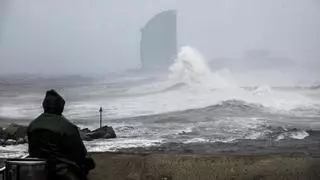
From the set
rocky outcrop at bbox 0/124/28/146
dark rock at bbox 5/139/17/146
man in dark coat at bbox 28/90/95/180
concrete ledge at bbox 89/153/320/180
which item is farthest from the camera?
dark rock at bbox 5/139/17/146

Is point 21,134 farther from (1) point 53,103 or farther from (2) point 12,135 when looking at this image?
(1) point 53,103

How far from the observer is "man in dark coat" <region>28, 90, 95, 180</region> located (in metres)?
2.01

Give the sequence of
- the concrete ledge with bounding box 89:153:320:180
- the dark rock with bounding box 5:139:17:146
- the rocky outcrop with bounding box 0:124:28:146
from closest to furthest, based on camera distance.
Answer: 1. the concrete ledge with bounding box 89:153:320:180
2. the rocky outcrop with bounding box 0:124:28:146
3. the dark rock with bounding box 5:139:17:146

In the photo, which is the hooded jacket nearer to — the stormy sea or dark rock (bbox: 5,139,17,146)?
the stormy sea

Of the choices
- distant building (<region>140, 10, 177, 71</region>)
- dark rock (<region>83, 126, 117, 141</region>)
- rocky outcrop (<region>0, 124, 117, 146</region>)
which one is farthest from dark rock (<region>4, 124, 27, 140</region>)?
distant building (<region>140, 10, 177, 71</region>)

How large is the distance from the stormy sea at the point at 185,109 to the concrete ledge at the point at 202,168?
1295 mm

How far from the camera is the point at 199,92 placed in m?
4.94

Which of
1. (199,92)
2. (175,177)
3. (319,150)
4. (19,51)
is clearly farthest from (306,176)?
(19,51)

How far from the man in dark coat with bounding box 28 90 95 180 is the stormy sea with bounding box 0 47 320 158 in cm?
257

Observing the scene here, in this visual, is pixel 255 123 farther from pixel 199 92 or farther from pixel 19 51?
pixel 19 51

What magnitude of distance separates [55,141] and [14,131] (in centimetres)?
312

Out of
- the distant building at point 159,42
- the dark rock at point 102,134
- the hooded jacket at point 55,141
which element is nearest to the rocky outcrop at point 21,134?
the dark rock at point 102,134

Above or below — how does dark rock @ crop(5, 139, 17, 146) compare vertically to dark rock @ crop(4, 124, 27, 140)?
below

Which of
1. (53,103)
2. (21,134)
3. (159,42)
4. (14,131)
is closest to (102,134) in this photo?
(21,134)
